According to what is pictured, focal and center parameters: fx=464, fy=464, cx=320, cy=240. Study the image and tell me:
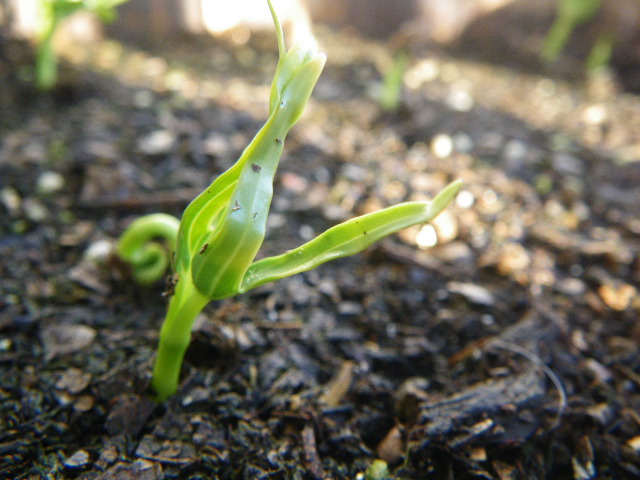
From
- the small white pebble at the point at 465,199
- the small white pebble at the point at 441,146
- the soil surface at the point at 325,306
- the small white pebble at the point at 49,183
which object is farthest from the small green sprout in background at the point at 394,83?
the small white pebble at the point at 49,183

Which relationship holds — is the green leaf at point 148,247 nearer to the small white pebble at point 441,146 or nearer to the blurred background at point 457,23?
the small white pebble at point 441,146

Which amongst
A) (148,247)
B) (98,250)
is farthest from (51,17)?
(148,247)

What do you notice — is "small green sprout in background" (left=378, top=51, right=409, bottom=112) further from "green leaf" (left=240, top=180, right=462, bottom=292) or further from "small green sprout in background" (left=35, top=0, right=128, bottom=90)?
"green leaf" (left=240, top=180, right=462, bottom=292)

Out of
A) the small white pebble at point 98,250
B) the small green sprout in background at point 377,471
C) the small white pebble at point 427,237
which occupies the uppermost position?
the small white pebble at point 98,250

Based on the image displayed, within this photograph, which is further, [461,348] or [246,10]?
[246,10]

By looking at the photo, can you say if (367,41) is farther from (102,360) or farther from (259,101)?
(102,360)

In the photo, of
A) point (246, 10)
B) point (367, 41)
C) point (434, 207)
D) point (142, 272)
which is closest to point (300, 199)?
point (142, 272)
